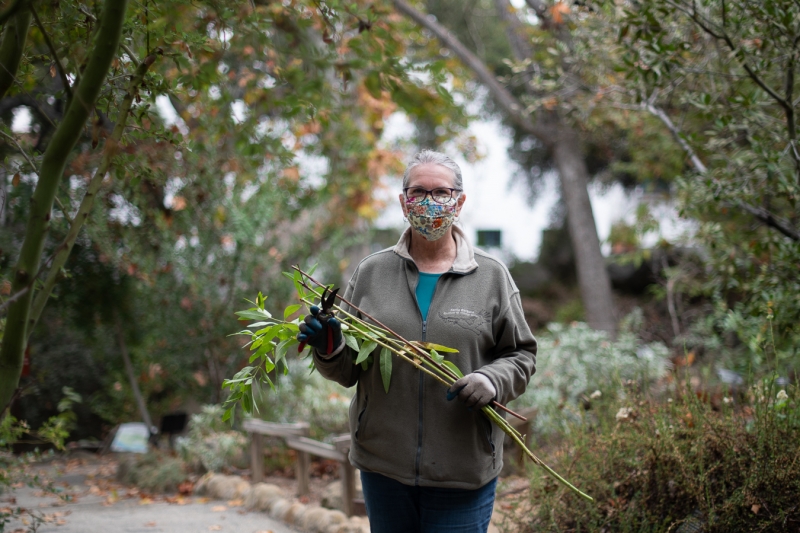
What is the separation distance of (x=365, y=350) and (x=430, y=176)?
723mm

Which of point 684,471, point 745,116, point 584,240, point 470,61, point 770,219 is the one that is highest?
point 470,61

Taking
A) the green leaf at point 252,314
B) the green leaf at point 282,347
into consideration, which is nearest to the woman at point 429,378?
the green leaf at point 282,347

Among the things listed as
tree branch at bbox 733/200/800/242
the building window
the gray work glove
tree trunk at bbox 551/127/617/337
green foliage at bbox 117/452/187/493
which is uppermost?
the building window

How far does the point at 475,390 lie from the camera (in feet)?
7.38

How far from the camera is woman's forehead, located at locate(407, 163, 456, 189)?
101 inches

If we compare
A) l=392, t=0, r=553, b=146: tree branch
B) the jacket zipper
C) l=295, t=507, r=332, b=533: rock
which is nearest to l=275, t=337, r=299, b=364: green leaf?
the jacket zipper

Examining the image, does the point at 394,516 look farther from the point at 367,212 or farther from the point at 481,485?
the point at 367,212

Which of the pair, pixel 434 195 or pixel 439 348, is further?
pixel 434 195

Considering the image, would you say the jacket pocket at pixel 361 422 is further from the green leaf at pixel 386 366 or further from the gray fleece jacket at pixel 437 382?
the green leaf at pixel 386 366

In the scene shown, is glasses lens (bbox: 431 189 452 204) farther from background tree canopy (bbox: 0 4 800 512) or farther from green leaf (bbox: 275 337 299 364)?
background tree canopy (bbox: 0 4 800 512)

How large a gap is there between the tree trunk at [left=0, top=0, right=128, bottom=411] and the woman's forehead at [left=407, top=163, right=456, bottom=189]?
1.15 metres

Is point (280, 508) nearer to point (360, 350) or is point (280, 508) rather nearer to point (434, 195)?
point (360, 350)

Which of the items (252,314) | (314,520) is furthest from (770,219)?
(314,520)

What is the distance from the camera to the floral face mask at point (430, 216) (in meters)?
2.55
